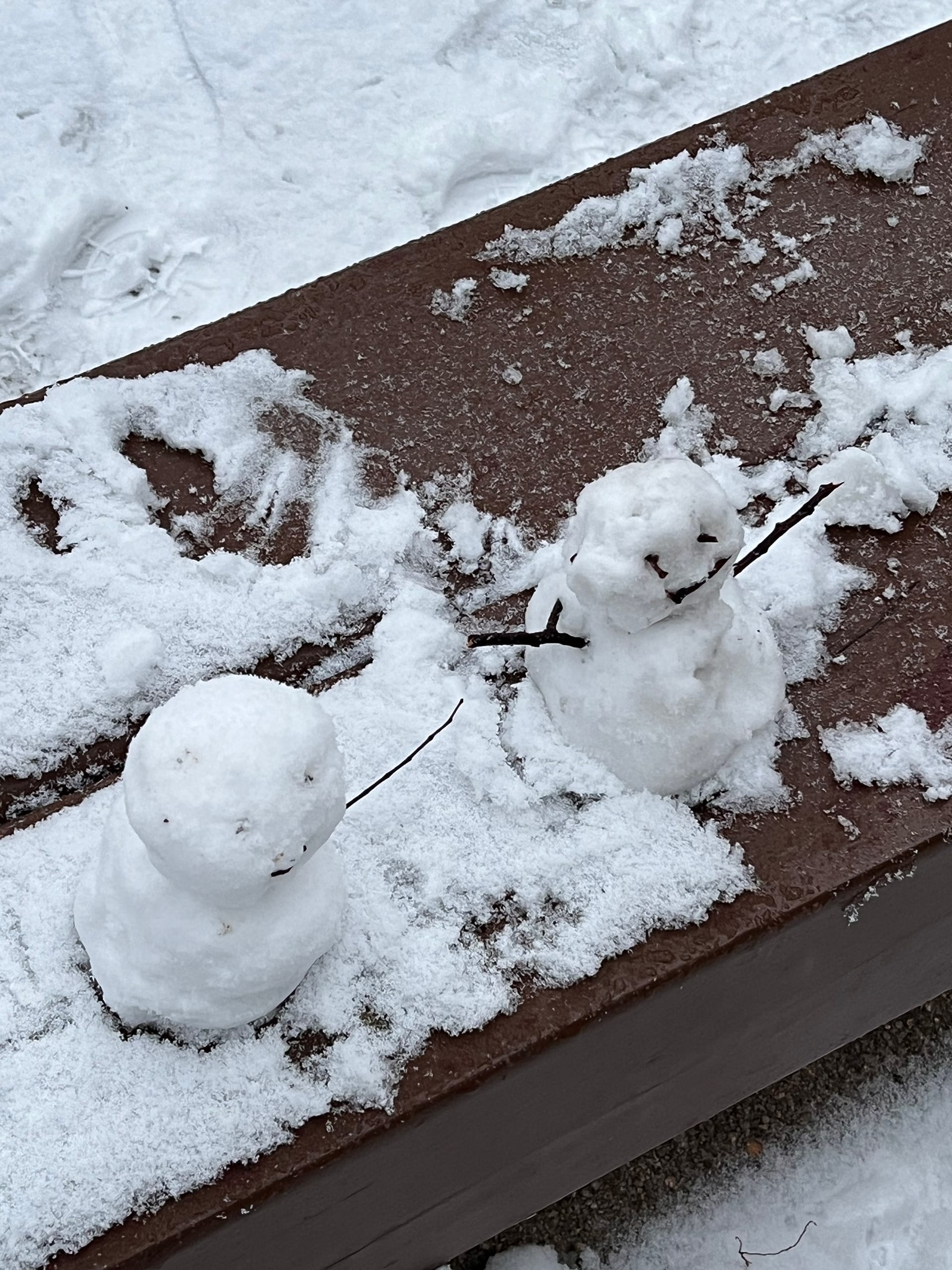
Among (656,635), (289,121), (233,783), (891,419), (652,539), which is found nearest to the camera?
(233,783)

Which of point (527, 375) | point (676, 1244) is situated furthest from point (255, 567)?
point (676, 1244)

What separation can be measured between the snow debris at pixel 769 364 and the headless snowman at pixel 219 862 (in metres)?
0.78

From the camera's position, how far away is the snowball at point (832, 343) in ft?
4.96

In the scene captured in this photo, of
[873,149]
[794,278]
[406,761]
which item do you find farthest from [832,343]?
[406,761]

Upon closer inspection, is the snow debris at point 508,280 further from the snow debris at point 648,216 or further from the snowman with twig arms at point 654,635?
the snowman with twig arms at point 654,635

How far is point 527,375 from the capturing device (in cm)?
151

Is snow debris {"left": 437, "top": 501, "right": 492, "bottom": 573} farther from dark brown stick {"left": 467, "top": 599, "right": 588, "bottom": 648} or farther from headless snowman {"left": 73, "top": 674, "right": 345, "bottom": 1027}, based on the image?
headless snowman {"left": 73, "top": 674, "right": 345, "bottom": 1027}

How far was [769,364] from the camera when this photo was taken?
151cm

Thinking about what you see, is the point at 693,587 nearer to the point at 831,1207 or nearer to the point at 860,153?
the point at 860,153

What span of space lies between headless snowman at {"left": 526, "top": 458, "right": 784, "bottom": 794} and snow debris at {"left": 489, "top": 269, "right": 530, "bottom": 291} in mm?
466

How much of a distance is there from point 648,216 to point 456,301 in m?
0.27

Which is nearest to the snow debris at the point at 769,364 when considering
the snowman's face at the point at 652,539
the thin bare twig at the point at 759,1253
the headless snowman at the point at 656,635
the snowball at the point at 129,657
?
the headless snowman at the point at 656,635

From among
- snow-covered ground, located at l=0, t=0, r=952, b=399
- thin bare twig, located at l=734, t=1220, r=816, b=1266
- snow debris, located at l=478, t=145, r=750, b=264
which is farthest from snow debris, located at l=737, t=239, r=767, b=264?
thin bare twig, located at l=734, t=1220, r=816, b=1266

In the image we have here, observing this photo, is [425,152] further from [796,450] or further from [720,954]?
[720,954]
